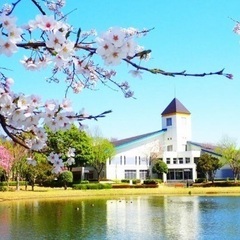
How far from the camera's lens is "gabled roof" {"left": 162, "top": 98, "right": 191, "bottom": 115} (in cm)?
4930

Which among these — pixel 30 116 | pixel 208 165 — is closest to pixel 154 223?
pixel 30 116

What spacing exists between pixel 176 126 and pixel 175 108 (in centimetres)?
211

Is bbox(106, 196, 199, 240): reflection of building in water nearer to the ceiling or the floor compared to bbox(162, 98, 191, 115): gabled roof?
nearer to the floor

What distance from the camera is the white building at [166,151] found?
46.4 meters

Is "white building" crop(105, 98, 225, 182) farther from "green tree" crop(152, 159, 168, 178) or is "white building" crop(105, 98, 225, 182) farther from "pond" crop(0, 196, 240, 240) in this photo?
"pond" crop(0, 196, 240, 240)

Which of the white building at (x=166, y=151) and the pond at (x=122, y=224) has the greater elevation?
the white building at (x=166, y=151)

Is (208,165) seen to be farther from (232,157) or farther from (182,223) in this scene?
(182,223)

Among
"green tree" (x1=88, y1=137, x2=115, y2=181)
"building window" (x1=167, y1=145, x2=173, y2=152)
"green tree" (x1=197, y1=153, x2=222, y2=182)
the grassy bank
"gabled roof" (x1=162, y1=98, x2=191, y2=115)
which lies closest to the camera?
the grassy bank

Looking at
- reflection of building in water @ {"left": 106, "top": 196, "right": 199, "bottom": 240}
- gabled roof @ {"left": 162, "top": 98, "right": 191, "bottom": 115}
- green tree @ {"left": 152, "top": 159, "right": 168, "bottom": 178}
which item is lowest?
reflection of building in water @ {"left": 106, "top": 196, "right": 199, "bottom": 240}

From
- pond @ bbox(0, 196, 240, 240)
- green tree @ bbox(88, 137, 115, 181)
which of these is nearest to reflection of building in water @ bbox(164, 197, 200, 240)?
pond @ bbox(0, 196, 240, 240)

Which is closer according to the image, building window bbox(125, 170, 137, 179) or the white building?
the white building

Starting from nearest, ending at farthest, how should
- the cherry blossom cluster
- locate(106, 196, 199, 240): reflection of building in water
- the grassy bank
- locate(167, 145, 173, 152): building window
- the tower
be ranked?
the cherry blossom cluster, locate(106, 196, 199, 240): reflection of building in water, the grassy bank, the tower, locate(167, 145, 173, 152): building window

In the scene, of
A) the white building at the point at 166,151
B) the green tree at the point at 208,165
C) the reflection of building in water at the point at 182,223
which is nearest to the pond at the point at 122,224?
the reflection of building in water at the point at 182,223

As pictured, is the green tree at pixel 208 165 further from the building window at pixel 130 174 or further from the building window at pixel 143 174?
the building window at pixel 130 174
